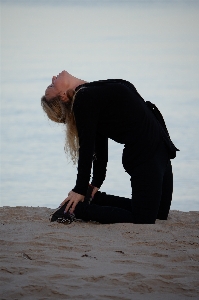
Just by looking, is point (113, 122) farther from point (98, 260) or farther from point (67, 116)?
point (98, 260)

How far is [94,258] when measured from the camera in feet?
11.9

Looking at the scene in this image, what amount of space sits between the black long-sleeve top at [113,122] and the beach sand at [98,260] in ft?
1.46

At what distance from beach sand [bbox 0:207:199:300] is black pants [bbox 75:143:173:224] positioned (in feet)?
0.28

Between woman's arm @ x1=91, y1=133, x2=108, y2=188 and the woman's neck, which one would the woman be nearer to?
the woman's neck

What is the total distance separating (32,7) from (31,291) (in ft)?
57.8

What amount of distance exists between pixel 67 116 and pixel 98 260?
1272mm

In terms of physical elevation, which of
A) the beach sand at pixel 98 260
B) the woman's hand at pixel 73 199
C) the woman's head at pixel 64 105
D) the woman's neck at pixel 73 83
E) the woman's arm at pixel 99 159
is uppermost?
the woman's neck at pixel 73 83

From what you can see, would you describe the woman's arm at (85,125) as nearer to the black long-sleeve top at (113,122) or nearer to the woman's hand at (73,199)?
the black long-sleeve top at (113,122)

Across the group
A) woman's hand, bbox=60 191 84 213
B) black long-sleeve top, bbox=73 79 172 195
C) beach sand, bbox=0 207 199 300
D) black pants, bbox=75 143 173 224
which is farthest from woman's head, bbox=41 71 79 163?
beach sand, bbox=0 207 199 300

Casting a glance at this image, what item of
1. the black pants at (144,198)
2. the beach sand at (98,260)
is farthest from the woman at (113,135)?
the beach sand at (98,260)

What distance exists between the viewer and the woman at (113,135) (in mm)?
4434

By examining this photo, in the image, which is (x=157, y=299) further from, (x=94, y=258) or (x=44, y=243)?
(x=44, y=243)

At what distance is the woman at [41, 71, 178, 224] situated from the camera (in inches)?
175

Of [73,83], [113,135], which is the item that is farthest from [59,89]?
[113,135]
